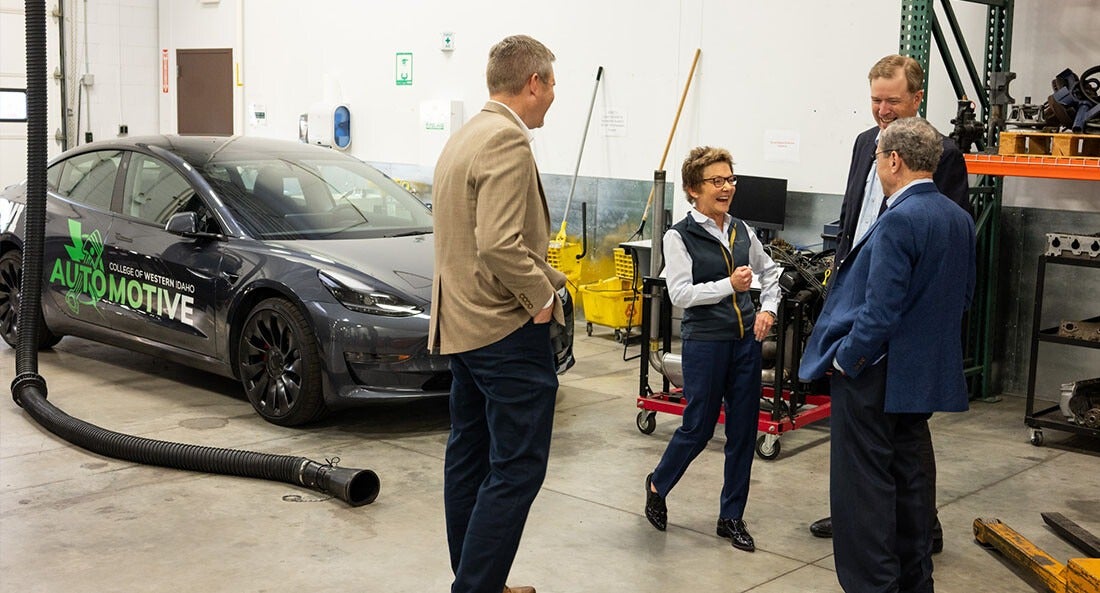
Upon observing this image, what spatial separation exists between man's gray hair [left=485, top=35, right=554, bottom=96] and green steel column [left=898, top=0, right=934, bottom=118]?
3.70 meters

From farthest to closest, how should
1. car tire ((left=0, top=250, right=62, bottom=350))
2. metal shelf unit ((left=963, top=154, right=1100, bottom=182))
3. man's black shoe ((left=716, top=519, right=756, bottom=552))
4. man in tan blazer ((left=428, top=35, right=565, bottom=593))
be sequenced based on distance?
car tire ((left=0, top=250, right=62, bottom=350)) → metal shelf unit ((left=963, top=154, right=1100, bottom=182)) → man's black shoe ((left=716, top=519, right=756, bottom=552)) → man in tan blazer ((left=428, top=35, right=565, bottom=593))

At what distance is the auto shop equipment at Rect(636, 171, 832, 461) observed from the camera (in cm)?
571

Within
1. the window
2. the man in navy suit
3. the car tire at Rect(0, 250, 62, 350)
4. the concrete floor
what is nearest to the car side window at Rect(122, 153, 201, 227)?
the window

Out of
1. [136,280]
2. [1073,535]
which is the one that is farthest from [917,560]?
[136,280]

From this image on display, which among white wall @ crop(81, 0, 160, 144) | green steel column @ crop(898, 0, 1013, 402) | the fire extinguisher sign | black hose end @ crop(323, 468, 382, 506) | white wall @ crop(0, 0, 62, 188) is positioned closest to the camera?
black hose end @ crop(323, 468, 382, 506)

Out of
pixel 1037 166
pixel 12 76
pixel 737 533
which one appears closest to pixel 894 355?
pixel 737 533

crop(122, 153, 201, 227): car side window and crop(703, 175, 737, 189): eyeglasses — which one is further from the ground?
crop(703, 175, 737, 189): eyeglasses

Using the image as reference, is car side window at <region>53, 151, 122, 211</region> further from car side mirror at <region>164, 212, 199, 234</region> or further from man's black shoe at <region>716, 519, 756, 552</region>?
man's black shoe at <region>716, 519, 756, 552</region>

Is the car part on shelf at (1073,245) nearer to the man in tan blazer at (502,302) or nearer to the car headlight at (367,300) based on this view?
the car headlight at (367,300)

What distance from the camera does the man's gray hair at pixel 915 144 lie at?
11.2ft

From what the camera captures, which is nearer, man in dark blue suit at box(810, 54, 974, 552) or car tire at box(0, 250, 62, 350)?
man in dark blue suit at box(810, 54, 974, 552)

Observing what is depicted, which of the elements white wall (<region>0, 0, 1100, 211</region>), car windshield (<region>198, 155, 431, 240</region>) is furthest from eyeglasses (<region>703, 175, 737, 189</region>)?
white wall (<region>0, 0, 1100, 211</region>)

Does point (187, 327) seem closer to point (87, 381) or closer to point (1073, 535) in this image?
point (87, 381)

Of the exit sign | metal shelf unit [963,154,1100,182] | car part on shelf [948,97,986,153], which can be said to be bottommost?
metal shelf unit [963,154,1100,182]
